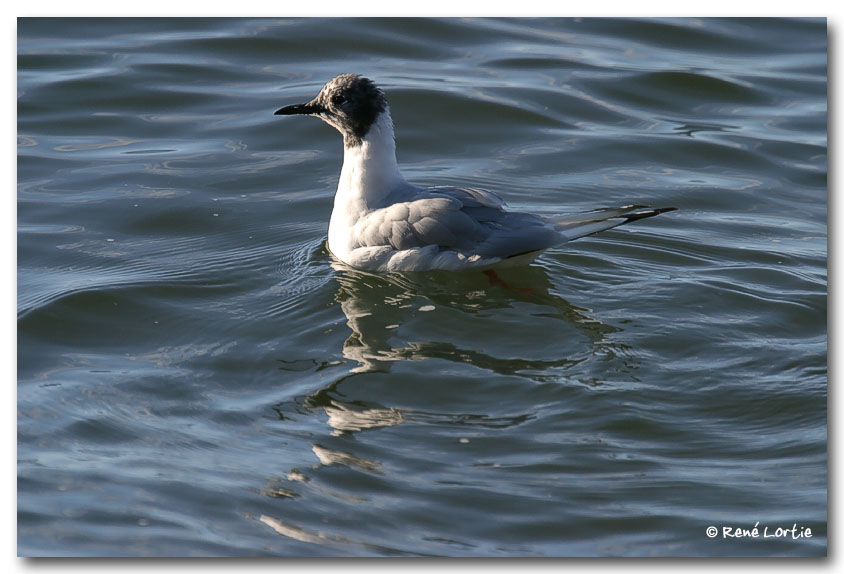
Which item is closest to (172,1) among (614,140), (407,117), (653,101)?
(407,117)

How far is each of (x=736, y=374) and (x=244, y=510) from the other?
9.47 feet

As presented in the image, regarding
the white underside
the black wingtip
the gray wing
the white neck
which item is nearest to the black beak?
the white neck

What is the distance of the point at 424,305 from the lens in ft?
24.5

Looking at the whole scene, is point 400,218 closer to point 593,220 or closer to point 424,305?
point 424,305

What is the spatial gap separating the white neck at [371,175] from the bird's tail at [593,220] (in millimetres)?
1196

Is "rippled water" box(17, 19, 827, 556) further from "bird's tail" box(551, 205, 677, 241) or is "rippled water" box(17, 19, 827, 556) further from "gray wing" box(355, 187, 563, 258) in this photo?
"bird's tail" box(551, 205, 677, 241)

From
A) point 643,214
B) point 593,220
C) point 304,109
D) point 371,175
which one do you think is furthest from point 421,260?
point 643,214

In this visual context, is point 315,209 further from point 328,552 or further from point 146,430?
point 328,552

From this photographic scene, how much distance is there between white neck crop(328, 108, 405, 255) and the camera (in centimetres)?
789

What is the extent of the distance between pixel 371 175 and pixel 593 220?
157 centimetres

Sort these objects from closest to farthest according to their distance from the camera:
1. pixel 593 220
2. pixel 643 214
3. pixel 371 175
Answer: pixel 643 214 < pixel 593 220 < pixel 371 175

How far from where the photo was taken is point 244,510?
541cm

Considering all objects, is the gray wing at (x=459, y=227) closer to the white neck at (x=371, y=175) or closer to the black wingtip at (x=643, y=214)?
the white neck at (x=371, y=175)

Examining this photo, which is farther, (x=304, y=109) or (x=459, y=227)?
(x=304, y=109)
